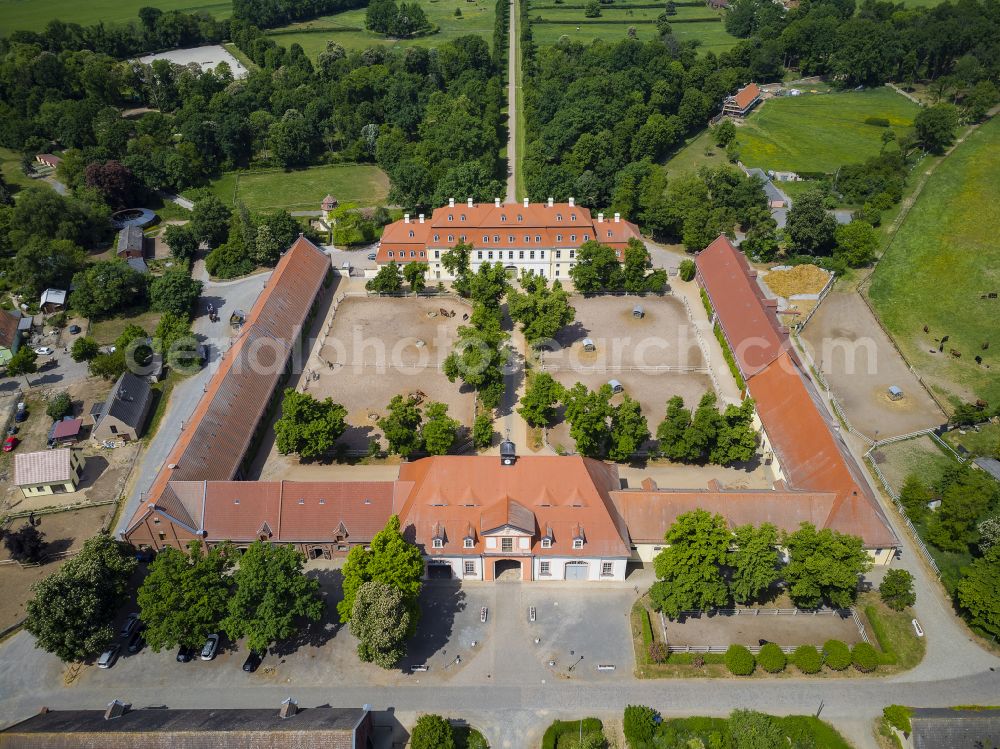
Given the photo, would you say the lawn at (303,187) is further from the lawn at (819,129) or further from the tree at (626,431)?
the tree at (626,431)

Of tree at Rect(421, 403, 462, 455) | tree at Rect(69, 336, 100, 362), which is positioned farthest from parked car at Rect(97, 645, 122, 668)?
tree at Rect(69, 336, 100, 362)

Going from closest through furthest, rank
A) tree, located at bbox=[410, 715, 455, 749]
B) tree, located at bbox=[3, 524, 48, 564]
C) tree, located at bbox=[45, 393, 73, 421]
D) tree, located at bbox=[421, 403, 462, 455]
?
tree, located at bbox=[410, 715, 455, 749] < tree, located at bbox=[3, 524, 48, 564] < tree, located at bbox=[421, 403, 462, 455] < tree, located at bbox=[45, 393, 73, 421]

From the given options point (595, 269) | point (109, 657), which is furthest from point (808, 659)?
point (595, 269)

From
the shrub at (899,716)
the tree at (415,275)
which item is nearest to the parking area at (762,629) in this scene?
the shrub at (899,716)

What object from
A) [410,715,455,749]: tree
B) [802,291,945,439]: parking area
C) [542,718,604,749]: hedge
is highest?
[410,715,455,749]: tree

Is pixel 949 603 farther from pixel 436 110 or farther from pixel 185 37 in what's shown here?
pixel 185 37

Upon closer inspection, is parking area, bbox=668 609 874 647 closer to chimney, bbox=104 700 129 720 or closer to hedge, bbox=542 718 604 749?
hedge, bbox=542 718 604 749

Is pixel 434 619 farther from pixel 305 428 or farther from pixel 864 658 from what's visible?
pixel 864 658
